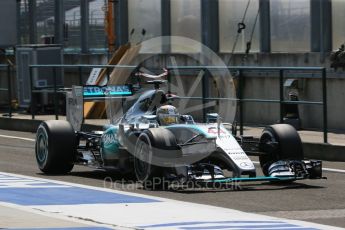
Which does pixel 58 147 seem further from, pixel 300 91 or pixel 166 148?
pixel 300 91

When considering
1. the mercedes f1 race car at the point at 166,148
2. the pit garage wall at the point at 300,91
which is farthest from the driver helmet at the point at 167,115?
the pit garage wall at the point at 300,91

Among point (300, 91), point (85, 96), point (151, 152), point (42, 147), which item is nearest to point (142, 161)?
point (151, 152)

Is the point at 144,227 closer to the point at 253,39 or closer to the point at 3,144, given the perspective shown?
the point at 3,144

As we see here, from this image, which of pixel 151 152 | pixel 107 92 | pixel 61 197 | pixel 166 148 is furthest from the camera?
pixel 107 92

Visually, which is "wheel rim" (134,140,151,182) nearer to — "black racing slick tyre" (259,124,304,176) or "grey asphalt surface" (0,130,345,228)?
"grey asphalt surface" (0,130,345,228)

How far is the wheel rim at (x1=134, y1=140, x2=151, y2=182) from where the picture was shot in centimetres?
1304

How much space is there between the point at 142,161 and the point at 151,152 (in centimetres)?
38

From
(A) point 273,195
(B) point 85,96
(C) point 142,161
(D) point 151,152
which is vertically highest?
(B) point 85,96

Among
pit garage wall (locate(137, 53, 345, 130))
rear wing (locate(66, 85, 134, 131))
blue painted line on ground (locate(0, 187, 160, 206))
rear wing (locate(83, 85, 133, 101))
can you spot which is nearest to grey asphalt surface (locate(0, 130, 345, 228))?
blue painted line on ground (locate(0, 187, 160, 206))

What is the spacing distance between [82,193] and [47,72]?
53.0 ft

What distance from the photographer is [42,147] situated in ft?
49.8

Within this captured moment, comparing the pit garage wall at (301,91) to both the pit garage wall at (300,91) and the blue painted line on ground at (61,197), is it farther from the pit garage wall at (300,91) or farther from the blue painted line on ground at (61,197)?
the blue painted line on ground at (61,197)

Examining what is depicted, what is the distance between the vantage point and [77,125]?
16062 millimetres

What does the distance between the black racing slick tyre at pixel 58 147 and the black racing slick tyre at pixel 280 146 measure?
2.78 m
